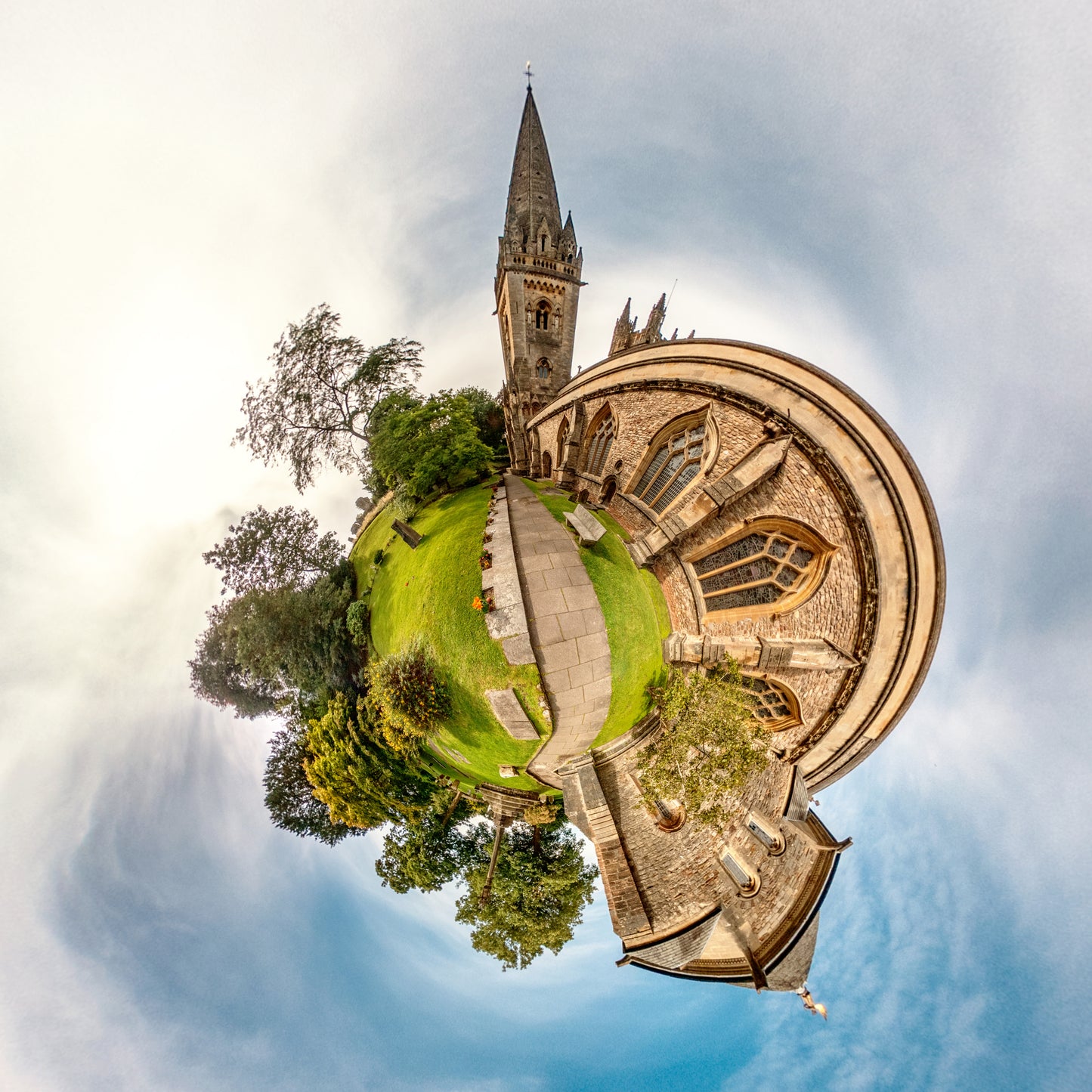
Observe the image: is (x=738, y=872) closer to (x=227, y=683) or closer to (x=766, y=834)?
(x=766, y=834)

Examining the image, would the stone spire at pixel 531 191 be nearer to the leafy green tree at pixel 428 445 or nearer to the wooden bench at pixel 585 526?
the leafy green tree at pixel 428 445

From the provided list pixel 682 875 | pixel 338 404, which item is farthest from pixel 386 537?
pixel 682 875

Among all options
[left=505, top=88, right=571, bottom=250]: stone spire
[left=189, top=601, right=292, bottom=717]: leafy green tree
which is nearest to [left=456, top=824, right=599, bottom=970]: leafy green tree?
[left=189, top=601, right=292, bottom=717]: leafy green tree

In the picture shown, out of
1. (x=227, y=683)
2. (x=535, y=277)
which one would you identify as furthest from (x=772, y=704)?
(x=535, y=277)

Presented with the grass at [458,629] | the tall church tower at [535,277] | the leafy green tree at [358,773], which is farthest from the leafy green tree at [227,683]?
the tall church tower at [535,277]

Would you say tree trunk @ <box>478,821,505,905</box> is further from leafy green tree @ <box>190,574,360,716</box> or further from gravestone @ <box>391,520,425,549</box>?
gravestone @ <box>391,520,425,549</box>

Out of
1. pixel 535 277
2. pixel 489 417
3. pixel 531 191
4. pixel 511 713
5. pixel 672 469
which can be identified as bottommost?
pixel 511 713
